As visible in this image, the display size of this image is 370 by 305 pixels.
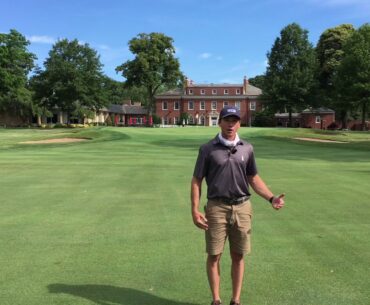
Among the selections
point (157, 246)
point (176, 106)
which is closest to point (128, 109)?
point (176, 106)

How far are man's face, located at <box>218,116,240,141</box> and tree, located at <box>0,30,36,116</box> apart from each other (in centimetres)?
7146

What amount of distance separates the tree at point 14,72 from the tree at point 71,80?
Answer: 348 centimetres

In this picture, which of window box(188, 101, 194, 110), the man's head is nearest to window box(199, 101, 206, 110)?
window box(188, 101, 194, 110)

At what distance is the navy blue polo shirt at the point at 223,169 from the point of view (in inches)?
189

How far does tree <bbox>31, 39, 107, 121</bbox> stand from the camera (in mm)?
89500

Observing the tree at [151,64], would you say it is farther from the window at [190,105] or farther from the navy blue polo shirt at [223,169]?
the navy blue polo shirt at [223,169]

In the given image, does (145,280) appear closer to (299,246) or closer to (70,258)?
(70,258)

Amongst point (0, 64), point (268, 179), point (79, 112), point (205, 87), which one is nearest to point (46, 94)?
point (79, 112)

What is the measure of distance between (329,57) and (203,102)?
101ft

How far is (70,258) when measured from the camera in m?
6.62

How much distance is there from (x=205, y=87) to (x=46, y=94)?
39.7m

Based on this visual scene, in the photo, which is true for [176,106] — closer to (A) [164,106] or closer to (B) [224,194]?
(A) [164,106]

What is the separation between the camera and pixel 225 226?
190 inches

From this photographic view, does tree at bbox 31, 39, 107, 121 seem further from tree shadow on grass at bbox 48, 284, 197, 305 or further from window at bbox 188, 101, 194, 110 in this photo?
tree shadow on grass at bbox 48, 284, 197, 305
